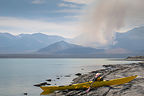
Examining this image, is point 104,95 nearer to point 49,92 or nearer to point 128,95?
point 128,95

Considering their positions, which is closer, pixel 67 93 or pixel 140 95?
pixel 140 95

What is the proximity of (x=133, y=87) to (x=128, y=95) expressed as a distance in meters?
3.27

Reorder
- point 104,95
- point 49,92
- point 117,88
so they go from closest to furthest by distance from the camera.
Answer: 1. point 104,95
2. point 117,88
3. point 49,92

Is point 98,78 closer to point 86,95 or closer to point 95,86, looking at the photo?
point 95,86

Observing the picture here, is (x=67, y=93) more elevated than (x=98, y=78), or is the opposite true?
(x=98, y=78)

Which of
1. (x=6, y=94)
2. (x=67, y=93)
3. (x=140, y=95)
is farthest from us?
(x=6, y=94)

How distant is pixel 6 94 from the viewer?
34.0 m

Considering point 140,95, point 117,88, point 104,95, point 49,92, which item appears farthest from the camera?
point 49,92

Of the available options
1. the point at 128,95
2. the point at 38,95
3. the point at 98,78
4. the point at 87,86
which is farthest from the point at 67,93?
the point at 128,95

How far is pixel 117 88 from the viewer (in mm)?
25172

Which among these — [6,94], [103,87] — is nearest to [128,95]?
[103,87]

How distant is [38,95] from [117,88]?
1345cm

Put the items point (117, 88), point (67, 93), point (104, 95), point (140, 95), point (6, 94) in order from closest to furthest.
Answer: point (140, 95)
point (104, 95)
point (117, 88)
point (67, 93)
point (6, 94)

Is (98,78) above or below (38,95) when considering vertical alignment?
above
